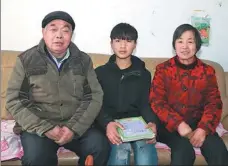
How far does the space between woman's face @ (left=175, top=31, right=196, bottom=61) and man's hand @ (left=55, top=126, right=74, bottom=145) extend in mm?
817

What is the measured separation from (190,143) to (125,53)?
657 mm

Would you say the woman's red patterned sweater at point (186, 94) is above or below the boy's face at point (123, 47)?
below

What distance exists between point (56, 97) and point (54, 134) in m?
0.22

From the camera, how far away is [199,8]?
2711 millimetres

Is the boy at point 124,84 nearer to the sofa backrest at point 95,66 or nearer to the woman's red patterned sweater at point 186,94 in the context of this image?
the woman's red patterned sweater at point 186,94

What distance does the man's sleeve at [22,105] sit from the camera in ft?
5.61

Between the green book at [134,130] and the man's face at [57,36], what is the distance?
0.54 metres

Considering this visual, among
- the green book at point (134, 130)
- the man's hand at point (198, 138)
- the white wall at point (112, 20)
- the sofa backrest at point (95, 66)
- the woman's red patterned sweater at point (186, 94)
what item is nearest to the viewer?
the green book at point (134, 130)

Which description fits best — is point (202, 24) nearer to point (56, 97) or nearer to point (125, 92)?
point (125, 92)

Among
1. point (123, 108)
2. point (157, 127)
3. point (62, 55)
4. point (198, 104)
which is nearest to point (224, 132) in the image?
point (198, 104)

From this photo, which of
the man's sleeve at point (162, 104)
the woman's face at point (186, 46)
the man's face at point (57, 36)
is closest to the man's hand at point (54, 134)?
the man's face at point (57, 36)

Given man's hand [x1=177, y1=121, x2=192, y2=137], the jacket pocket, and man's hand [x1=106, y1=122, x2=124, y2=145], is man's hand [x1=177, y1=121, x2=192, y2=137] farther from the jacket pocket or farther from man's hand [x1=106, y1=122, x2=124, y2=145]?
the jacket pocket

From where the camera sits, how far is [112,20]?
2639mm

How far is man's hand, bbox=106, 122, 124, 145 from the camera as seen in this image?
5.85 ft
